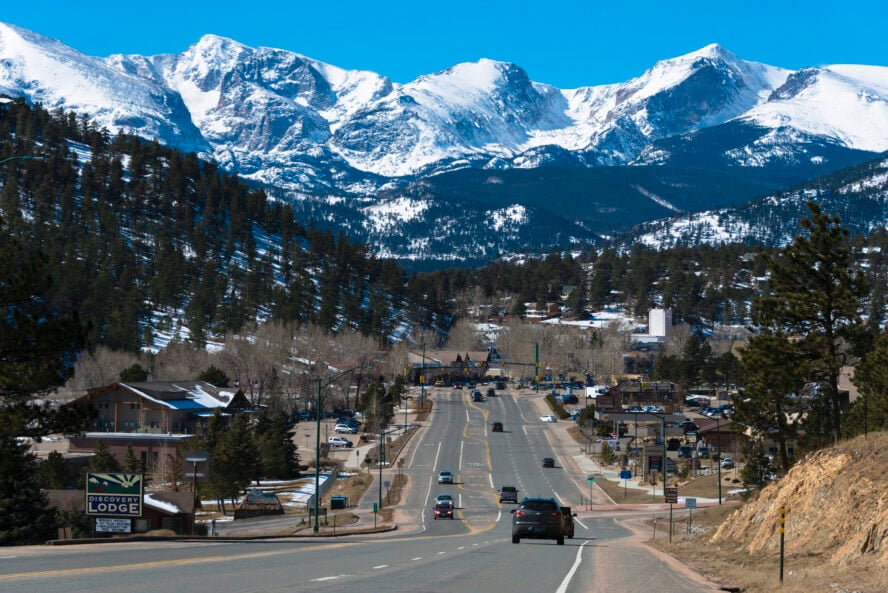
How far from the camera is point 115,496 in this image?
44469mm

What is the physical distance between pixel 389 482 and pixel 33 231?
347 ft

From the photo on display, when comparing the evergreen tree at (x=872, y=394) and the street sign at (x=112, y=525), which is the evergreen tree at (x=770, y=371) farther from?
the street sign at (x=112, y=525)

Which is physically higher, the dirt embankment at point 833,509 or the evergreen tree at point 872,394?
the evergreen tree at point 872,394

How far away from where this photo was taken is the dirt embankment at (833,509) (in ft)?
82.7

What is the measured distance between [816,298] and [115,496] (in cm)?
3000

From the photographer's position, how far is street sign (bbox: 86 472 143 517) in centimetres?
4444

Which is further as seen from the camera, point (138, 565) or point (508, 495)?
point (508, 495)

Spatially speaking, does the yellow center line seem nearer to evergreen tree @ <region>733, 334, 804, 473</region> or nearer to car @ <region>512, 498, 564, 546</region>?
car @ <region>512, 498, 564, 546</region>

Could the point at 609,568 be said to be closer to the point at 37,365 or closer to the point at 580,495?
the point at 37,365

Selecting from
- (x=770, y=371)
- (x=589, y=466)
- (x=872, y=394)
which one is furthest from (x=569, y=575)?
(x=589, y=466)

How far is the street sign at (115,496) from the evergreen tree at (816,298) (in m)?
27.1

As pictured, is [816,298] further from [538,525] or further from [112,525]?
[112,525]

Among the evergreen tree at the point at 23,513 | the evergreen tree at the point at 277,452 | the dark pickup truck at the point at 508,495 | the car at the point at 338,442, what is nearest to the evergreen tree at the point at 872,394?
the dark pickup truck at the point at 508,495

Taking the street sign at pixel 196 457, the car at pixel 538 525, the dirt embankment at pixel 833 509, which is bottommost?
the car at pixel 538 525
